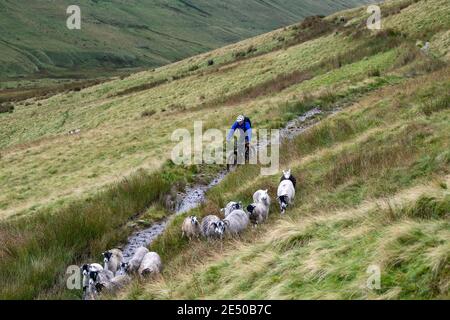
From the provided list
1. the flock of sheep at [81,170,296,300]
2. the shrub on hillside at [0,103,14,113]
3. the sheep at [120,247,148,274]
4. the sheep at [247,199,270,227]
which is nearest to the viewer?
the flock of sheep at [81,170,296,300]

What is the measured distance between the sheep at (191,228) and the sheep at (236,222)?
1026 mm

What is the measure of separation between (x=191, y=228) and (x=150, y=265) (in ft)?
7.07

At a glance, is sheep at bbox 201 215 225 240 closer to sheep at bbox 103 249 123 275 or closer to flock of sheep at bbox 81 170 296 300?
flock of sheep at bbox 81 170 296 300

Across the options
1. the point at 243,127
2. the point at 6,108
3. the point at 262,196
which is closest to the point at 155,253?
the point at 262,196

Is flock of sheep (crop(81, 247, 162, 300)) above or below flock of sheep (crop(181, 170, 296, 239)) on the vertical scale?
below

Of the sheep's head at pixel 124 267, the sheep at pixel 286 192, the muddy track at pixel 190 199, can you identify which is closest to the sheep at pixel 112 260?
the sheep's head at pixel 124 267

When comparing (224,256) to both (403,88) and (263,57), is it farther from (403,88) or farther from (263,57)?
(263,57)

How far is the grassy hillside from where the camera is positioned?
7.35m

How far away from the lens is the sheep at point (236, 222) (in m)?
11.8

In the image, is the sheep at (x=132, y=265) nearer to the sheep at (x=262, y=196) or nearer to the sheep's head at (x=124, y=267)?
the sheep's head at (x=124, y=267)

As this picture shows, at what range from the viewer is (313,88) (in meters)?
31.5

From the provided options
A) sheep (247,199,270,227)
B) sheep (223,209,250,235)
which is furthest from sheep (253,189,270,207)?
sheep (223,209,250,235)

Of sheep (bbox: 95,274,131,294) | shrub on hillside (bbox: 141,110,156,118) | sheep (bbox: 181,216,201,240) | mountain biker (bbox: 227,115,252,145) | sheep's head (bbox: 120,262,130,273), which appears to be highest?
shrub on hillside (bbox: 141,110,156,118)

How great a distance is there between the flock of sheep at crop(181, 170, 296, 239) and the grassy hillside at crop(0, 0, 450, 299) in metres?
0.34
